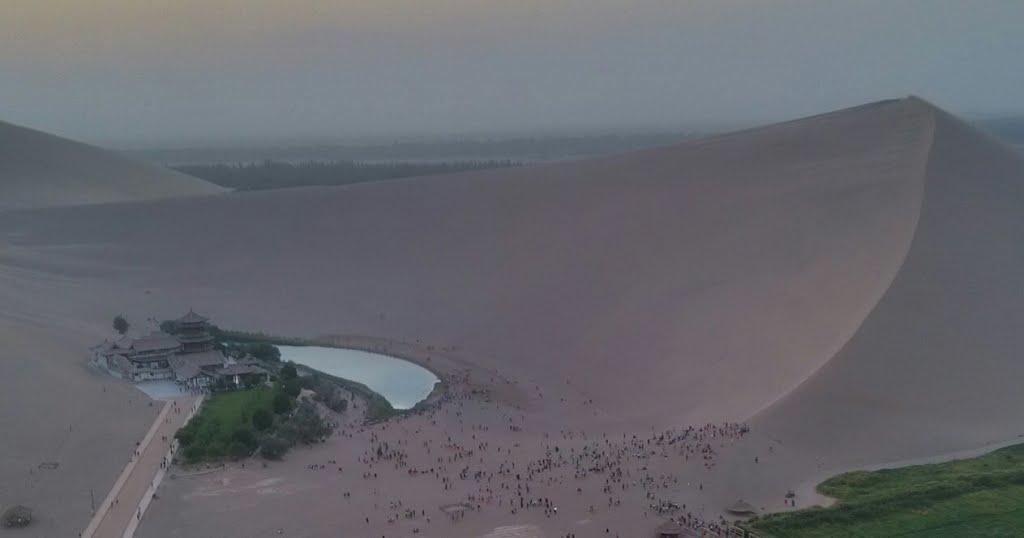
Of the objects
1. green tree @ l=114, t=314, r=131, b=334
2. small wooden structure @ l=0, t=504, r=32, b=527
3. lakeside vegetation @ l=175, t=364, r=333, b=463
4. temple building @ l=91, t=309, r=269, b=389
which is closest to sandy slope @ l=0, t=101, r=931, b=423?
green tree @ l=114, t=314, r=131, b=334

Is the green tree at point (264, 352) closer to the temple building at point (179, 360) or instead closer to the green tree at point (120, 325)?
the temple building at point (179, 360)

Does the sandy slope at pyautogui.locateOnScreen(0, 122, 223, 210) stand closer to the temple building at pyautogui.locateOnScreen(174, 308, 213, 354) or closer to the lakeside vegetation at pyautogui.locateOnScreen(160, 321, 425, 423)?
the lakeside vegetation at pyautogui.locateOnScreen(160, 321, 425, 423)

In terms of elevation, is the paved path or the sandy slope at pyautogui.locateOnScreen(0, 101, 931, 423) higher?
the sandy slope at pyautogui.locateOnScreen(0, 101, 931, 423)

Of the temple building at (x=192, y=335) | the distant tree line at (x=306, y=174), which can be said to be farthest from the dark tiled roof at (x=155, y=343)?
the distant tree line at (x=306, y=174)

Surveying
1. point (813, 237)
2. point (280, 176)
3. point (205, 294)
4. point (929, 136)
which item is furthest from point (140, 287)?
point (280, 176)

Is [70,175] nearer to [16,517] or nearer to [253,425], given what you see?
[253,425]

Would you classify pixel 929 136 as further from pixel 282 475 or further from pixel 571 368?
pixel 282 475
